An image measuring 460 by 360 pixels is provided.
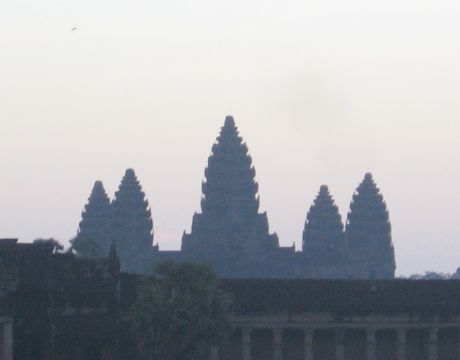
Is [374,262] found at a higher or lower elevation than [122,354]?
higher

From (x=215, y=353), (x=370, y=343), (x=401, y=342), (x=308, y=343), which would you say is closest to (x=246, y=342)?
(x=215, y=353)

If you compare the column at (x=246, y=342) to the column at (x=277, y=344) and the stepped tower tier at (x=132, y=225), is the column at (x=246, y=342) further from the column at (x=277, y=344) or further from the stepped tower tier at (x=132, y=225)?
the stepped tower tier at (x=132, y=225)

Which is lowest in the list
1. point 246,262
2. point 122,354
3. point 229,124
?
point 122,354

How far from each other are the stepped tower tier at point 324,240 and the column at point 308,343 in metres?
102

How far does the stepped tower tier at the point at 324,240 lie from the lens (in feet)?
596

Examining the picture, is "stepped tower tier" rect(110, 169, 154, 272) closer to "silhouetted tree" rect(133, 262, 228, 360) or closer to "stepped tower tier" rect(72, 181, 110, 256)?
"stepped tower tier" rect(72, 181, 110, 256)

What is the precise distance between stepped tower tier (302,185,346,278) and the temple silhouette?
9 cm

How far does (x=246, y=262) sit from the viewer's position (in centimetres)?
17925

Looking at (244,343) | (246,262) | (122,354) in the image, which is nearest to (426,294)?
(244,343)

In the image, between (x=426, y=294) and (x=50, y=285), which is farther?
(x=426, y=294)

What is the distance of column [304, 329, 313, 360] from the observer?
76.4 metres

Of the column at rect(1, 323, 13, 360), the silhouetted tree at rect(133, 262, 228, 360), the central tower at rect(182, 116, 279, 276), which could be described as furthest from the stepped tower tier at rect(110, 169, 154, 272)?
the column at rect(1, 323, 13, 360)

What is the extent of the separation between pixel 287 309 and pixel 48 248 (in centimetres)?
1131

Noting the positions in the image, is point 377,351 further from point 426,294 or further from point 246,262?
point 246,262
